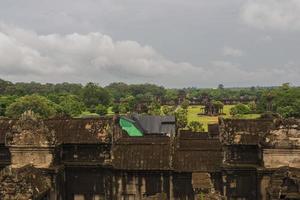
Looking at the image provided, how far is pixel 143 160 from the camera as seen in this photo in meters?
20.2

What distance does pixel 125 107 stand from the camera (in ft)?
387

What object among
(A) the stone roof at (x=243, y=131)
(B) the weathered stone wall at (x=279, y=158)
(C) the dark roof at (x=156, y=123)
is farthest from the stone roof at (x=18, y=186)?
(C) the dark roof at (x=156, y=123)

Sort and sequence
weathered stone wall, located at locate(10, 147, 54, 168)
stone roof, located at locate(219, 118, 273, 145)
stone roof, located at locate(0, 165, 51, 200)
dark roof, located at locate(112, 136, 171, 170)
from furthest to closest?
1. dark roof, located at locate(112, 136, 171, 170)
2. weathered stone wall, located at locate(10, 147, 54, 168)
3. stone roof, located at locate(219, 118, 273, 145)
4. stone roof, located at locate(0, 165, 51, 200)

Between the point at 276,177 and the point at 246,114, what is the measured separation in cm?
9014

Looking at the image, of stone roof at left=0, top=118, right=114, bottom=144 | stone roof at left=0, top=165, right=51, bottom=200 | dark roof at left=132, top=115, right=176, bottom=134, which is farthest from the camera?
dark roof at left=132, top=115, right=176, bottom=134

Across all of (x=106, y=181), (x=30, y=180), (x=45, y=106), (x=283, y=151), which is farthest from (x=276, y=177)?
(x=45, y=106)

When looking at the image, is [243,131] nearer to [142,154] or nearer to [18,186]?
[142,154]

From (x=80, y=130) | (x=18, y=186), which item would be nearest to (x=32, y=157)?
(x=80, y=130)

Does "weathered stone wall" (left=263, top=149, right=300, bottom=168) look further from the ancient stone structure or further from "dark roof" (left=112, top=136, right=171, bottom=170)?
"dark roof" (left=112, top=136, right=171, bottom=170)

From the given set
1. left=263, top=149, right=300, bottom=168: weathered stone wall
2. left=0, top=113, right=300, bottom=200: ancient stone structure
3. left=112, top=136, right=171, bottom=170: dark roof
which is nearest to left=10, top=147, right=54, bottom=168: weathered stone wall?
left=0, top=113, right=300, bottom=200: ancient stone structure

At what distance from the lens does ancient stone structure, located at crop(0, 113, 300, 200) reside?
1862 centimetres

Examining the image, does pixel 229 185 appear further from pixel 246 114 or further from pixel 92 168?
pixel 246 114

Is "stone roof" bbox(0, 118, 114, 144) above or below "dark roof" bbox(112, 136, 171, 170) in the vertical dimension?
above

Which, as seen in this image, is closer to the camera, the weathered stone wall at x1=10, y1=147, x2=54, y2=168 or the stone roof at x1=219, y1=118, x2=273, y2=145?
the stone roof at x1=219, y1=118, x2=273, y2=145
